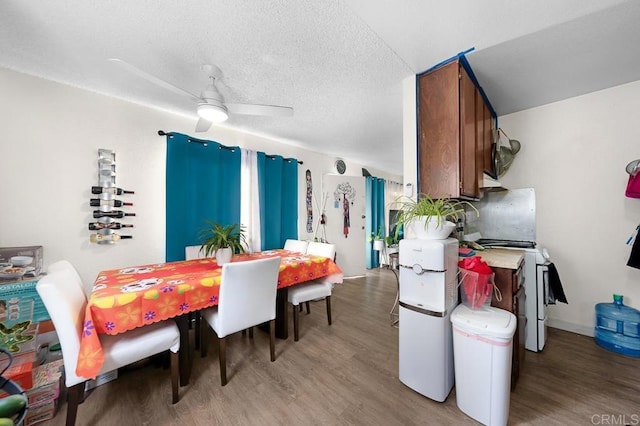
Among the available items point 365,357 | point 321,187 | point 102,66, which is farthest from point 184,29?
point 321,187

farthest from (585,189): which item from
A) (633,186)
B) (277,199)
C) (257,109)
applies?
(277,199)

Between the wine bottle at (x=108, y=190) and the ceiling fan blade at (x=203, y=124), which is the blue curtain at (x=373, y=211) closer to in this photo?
the ceiling fan blade at (x=203, y=124)

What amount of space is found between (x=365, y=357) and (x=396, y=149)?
3288 mm

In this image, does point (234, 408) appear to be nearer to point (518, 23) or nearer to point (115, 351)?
point (115, 351)

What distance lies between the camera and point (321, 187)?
423 cm

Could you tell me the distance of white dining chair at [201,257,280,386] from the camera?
1.56m

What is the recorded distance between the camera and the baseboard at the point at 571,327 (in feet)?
7.18

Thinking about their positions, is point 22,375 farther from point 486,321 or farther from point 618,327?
point 618,327

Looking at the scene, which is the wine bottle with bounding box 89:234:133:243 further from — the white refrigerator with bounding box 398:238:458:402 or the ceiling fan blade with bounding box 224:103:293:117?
the white refrigerator with bounding box 398:238:458:402

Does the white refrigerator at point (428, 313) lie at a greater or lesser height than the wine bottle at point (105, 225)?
lesser

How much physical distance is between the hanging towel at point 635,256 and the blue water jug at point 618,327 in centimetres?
33

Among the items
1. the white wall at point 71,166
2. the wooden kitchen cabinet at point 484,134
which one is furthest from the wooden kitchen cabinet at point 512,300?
the white wall at point 71,166

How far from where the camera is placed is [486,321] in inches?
50.5

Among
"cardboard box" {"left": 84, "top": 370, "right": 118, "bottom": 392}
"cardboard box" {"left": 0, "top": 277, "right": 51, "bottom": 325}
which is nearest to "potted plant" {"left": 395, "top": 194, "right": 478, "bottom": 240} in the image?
"cardboard box" {"left": 84, "top": 370, "right": 118, "bottom": 392}
